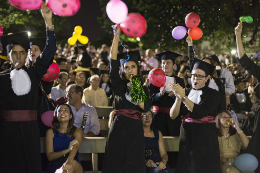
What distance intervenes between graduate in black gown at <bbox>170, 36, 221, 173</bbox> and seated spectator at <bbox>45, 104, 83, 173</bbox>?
1393 mm

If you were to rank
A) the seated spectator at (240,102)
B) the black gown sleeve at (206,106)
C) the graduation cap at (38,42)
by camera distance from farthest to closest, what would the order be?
the seated spectator at (240,102)
the graduation cap at (38,42)
the black gown sleeve at (206,106)

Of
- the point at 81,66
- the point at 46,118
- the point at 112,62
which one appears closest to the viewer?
the point at 112,62

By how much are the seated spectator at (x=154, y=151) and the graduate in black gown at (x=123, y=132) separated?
0.58m

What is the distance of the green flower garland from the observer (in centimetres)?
393

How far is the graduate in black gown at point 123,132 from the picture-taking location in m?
3.91

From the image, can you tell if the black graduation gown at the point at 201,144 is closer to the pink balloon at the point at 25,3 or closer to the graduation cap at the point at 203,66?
the graduation cap at the point at 203,66

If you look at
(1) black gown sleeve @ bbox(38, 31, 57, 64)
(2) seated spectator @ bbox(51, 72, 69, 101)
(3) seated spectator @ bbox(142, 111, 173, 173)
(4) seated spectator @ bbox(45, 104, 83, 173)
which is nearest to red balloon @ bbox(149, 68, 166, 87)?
(3) seated spectator @ bbox(142, 111, 173, 173)

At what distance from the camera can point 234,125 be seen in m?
4.82

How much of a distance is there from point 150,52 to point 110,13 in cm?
798

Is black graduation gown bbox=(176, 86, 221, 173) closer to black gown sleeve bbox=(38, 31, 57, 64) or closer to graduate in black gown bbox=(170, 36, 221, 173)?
graduate in black gown bbox=(170, 36, 221, 173)

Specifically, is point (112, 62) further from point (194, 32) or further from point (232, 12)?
point (232, 12)

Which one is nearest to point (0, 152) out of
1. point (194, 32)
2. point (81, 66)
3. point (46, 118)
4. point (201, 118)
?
point (46, 118)

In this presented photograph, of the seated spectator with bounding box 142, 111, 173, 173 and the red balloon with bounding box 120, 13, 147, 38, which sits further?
the seated spectator with bounding box 142, 111, 173, 173

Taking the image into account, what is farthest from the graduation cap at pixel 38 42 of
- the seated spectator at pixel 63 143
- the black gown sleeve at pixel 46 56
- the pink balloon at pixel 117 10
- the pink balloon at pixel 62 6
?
the pink balloon at pixel 117 10
